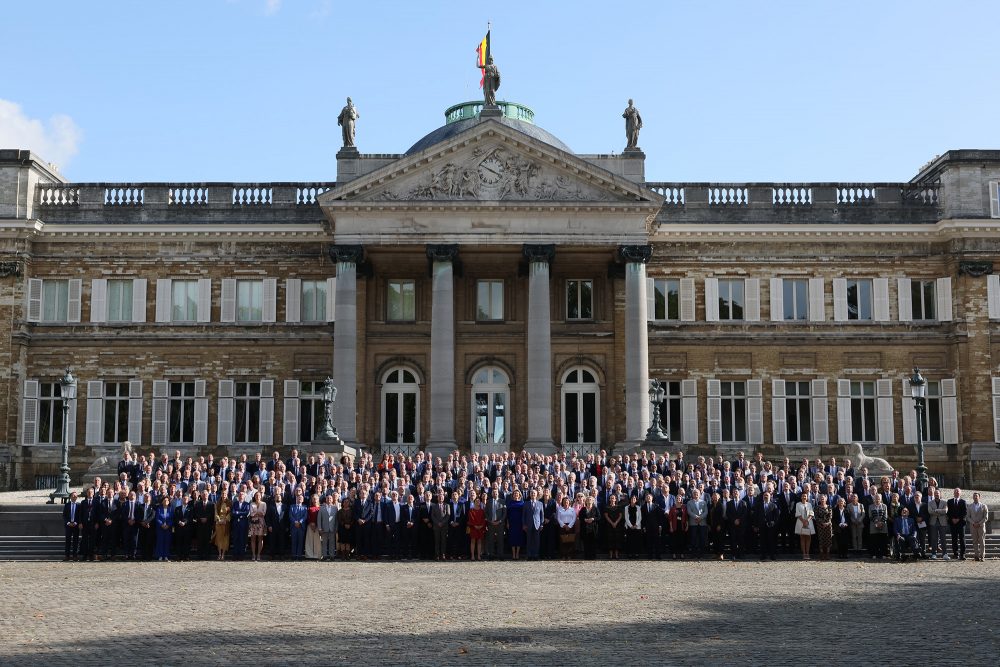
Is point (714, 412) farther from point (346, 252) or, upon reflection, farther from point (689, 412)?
point (346, 252)

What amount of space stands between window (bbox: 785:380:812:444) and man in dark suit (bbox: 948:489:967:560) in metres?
16.9

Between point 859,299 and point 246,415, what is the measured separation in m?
23.4

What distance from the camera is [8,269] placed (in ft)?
135

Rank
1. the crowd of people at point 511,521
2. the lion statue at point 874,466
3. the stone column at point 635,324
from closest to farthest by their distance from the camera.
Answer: the crowd of people at point 511,521, the lion statue at point 874,466, the stone column at point 635,324

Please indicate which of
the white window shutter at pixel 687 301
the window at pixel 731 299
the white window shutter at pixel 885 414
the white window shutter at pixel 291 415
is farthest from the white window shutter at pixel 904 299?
the white window shutter at pixel 291 415

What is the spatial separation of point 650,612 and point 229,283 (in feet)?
98.6

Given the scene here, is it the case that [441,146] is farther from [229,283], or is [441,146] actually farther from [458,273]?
[229,283]

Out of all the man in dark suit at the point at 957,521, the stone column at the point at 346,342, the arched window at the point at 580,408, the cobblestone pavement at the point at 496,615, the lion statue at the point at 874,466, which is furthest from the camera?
the arched window at the point at 580,408

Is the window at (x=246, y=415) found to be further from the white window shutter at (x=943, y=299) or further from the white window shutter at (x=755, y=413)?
the white window shutter at (x=943, y=299)

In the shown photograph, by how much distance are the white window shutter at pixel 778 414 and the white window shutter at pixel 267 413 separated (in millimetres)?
18563

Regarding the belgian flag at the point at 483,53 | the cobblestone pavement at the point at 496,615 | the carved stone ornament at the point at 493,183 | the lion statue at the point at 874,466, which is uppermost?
the belgian flag at the point at 483,53

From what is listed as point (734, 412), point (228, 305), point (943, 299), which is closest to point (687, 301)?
point (734, 412)

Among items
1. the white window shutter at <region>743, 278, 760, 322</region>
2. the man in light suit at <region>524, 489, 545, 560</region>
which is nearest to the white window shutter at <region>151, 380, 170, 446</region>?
the man in light suit at <region>524, 489, 545, 560</region>

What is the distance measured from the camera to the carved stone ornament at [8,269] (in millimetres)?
41281
